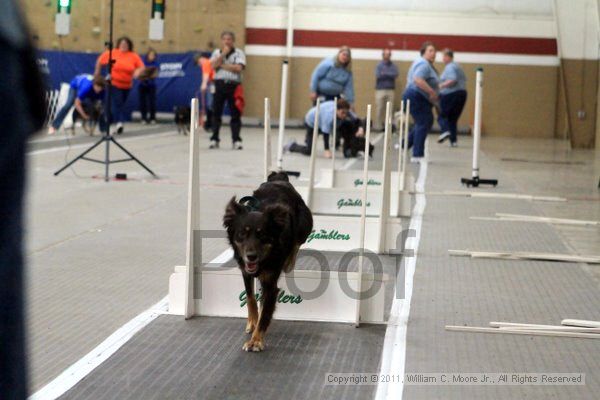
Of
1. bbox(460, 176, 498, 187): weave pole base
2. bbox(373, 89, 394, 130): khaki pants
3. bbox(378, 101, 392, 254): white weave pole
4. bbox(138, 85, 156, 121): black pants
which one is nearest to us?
bbox(378, 101, 392, 254): white weave pole

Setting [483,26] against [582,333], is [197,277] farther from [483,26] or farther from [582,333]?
[483,26]

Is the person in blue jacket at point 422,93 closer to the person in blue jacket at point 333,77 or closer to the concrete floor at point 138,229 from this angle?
the concrete floor at point 138,229

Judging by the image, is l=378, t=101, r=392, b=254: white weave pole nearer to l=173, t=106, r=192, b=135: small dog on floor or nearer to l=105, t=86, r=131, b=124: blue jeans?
l=105, t=86, r=131, b=124: blue jeans

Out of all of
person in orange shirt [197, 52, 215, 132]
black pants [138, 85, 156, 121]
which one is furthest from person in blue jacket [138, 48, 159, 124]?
person in orange shirt [197, 52, 215, 132]

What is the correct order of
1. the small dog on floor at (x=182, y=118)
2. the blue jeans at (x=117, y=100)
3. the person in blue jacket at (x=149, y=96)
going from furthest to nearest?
the person in blue jacket at (x=149, y=96)
the small dog on floor at (x=182, y=118)
the blue jeans at (x=117, y=100)

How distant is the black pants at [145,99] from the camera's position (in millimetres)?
25734

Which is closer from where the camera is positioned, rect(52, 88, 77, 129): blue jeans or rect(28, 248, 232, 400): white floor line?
rect(28, 248, 232, 400): white floor line

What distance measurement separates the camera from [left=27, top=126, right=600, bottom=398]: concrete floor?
18.2ft

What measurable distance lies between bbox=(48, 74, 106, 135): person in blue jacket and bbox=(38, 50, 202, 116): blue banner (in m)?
6.30

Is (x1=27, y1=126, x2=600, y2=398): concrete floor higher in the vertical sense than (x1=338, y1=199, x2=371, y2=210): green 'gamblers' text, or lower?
lower

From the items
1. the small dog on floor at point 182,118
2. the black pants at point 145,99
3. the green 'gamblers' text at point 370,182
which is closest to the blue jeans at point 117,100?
the small dog on floor at point 182,118

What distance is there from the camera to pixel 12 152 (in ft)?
4.63

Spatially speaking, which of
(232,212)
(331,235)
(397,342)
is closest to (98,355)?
(232,212)

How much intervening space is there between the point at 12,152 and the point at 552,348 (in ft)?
14.8
